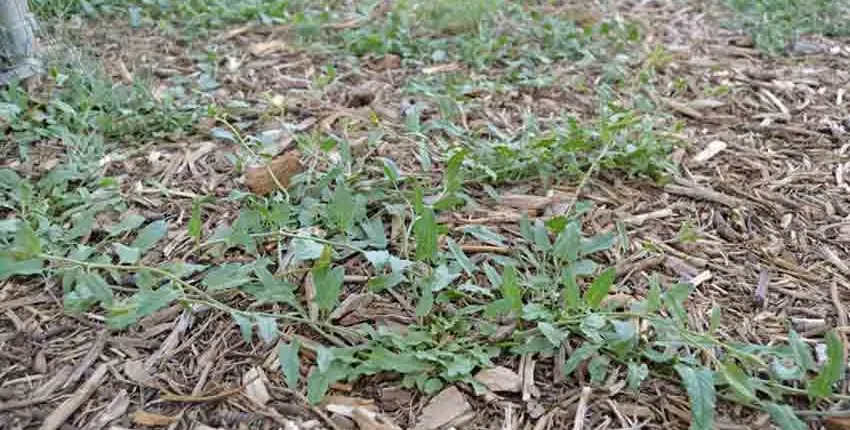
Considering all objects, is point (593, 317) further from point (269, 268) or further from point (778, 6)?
point (778, 6)

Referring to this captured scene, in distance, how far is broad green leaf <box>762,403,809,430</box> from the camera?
43.2 inches

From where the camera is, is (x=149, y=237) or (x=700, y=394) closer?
(x=700, y=394)

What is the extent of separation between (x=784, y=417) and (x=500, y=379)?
434 millimetres

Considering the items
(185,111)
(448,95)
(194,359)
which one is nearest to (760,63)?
(448,95)

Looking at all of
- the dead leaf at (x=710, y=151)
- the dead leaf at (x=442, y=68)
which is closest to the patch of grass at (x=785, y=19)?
the dead leaf at (x=710, y=151)

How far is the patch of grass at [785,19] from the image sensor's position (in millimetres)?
2625

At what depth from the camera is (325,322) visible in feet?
4.17

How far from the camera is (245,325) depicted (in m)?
1.23

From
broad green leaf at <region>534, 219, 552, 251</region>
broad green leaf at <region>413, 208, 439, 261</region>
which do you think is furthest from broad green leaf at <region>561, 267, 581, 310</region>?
broad green leaf at <region>413, 208, 439, 261</region>

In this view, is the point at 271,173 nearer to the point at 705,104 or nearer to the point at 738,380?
the point at 738,380

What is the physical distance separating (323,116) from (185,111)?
1.22 ft

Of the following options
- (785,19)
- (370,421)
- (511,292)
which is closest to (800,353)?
(511,292)

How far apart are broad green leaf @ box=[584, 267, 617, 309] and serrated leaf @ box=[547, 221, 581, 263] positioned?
0.13 metres

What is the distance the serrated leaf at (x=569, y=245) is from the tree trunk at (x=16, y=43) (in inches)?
60.8
